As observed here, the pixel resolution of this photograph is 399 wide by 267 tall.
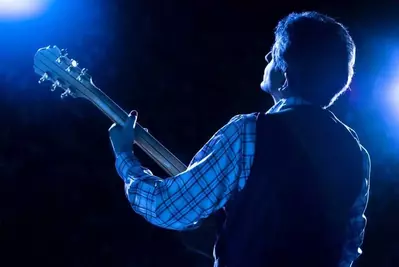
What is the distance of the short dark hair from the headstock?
681mm

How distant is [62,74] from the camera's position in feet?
5.13

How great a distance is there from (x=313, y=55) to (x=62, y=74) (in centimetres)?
82

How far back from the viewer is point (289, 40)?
3.59ft

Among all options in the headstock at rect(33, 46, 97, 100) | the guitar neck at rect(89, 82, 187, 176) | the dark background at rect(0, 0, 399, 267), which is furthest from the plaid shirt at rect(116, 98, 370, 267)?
the dark background at rect(0, 0, 399, 267)

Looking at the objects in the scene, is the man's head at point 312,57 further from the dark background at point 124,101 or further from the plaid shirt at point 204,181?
the dark background at point 124,101

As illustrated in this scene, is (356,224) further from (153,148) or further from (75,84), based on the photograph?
(75,84)

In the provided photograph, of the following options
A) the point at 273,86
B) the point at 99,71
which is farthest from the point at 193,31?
the point at 273,86

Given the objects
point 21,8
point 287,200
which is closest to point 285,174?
point 287,200

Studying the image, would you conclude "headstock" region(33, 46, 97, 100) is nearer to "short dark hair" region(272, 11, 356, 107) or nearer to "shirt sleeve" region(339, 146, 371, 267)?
"short dark hair" region(272, 11, 356, 107)

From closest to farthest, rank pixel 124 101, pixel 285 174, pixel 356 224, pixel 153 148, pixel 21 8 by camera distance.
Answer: pixel 285 174 < pixel 356 224 < pixel 153 148 < pixel 21 8 < pixel 124 101

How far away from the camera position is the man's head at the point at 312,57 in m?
1.08

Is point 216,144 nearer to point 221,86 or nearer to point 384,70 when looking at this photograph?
point 221,86

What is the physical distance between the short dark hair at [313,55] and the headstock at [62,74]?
68 cm

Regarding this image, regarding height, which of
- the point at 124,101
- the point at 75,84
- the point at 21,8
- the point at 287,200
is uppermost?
the point at 21,8
